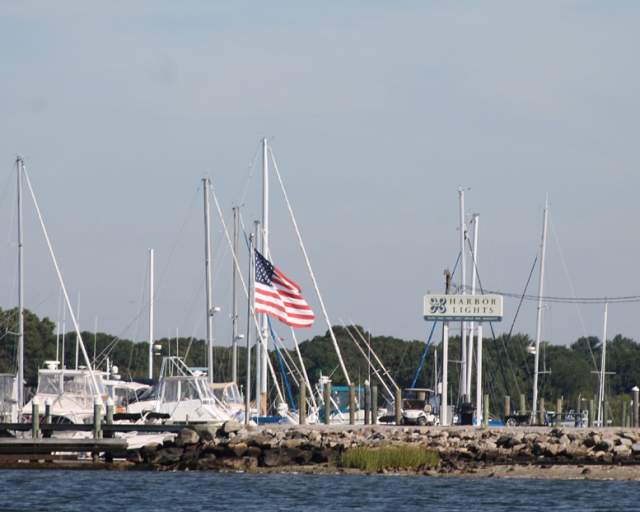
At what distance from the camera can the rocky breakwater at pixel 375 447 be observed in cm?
4538

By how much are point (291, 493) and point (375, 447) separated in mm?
7199

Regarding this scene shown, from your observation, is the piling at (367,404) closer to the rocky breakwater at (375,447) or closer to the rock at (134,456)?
the rocky breakwater at (375,447)

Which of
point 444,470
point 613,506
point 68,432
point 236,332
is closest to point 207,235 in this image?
point 236,332

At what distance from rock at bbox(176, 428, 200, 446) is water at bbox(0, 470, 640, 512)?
6.11ft

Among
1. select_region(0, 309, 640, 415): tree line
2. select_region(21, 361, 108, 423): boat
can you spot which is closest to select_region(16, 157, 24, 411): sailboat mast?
select_region(21, 361, 108, 423): boat

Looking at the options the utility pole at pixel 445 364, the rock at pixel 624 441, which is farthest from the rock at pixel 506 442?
the utility pole at pixel 445 364

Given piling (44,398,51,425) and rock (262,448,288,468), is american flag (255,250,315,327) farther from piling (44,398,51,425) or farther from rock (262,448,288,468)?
piling (44,398,51,425)

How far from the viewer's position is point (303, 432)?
48.1 metres

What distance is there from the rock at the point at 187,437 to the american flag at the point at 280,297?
467cm

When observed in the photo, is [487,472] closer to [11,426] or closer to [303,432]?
[303,432]

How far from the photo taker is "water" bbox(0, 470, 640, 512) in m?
37.2

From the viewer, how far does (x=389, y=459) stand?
4591 centimetres

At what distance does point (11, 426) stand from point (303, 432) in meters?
9.31

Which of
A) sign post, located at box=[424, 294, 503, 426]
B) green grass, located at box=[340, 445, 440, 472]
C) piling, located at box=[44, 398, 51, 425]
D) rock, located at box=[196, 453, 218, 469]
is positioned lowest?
rock, located at box=[196, 453, 218, 469]
